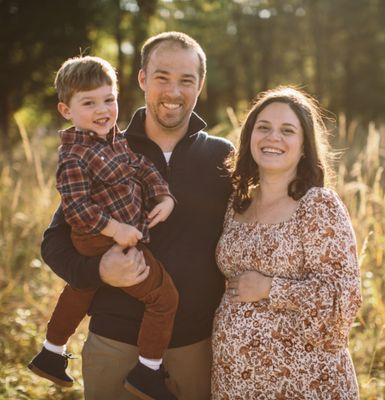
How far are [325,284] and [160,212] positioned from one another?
0.83 meters

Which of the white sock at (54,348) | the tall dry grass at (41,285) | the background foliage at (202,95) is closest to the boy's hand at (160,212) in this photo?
the white sock at (54,348)

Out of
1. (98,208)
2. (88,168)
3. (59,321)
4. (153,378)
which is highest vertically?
(88,168)

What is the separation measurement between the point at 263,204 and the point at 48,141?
6600 millimetres

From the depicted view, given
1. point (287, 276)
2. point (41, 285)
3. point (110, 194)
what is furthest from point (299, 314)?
point (41, 285)

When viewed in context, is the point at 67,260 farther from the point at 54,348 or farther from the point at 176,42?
the point at 176,42

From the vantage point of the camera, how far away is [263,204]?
3.01 m

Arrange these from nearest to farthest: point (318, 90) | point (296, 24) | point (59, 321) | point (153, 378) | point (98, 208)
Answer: point (98, 208) → point (153, 378) → point (59, 321) → point (318, 90) → point (296, 24)

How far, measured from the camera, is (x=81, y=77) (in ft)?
8.54

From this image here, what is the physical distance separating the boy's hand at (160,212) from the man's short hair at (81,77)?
614 millimetres

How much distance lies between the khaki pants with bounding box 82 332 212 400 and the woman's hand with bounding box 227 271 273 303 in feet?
1.44

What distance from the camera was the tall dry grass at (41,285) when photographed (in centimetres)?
426

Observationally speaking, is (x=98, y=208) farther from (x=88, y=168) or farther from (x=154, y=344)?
(x=154, y=344)

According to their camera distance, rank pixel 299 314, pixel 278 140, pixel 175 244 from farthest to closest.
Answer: pixel 175 244, pixel 278 140, pixel 299 314

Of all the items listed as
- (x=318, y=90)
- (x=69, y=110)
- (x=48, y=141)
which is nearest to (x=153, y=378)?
(x=69, y=110)
